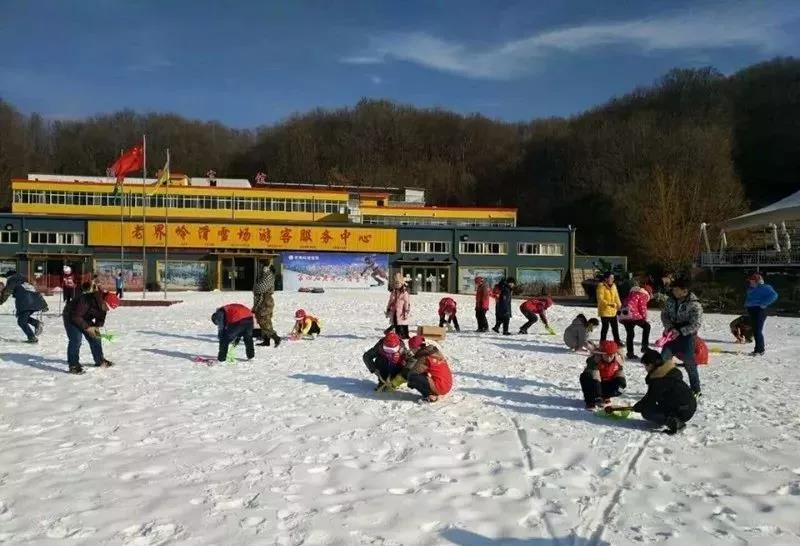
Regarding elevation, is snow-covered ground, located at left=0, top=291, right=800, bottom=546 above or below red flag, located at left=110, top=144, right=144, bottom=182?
below

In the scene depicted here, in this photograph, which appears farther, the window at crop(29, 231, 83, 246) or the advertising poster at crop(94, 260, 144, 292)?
the window at crop(29, 231, 83, 246)

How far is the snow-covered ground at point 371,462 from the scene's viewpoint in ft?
14.5

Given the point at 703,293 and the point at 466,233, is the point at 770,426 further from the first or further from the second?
the point at 466,233

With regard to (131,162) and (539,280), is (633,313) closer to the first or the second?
(131,162)

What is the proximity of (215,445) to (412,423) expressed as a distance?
2.07 meters

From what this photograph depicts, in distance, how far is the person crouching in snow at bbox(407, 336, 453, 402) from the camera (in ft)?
27.0

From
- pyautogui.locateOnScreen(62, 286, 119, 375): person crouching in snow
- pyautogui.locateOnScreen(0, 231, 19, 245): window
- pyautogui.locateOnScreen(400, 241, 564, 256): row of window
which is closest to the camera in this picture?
pyautogui.locateOnScreen(62, 286, 119, 375): person crouching in snow

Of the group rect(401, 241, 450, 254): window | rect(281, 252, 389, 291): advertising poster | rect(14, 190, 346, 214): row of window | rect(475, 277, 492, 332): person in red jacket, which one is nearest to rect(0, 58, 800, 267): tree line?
rect(401, 241, 450, 254): window

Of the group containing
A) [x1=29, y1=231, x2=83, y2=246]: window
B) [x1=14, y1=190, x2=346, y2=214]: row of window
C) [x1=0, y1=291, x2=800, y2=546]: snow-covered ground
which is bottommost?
[x1=0, y1=291, x2=800, y2=546]: snow-covered ground

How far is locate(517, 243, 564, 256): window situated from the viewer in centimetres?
5297

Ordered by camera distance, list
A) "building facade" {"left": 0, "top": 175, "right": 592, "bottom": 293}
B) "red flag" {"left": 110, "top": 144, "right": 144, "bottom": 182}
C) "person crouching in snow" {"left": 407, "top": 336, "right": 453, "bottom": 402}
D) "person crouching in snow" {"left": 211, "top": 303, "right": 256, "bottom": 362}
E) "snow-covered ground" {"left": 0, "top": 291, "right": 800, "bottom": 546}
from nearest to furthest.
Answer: "snow-covered ground" {"left": 0, "top": 291, "right": 800, "bottom": 546} < "person crouching in snow" {"left": 407, "top": 336, "right": 453, "bottom": 402} < "person crouching in snow" {"left": 211, "top": 303, "right": 256, "bottom": 362} < "red flag" {"left": 110, "top": 144, "right": 144, "bottom": 182} < "building facade" {"left": 0, "top": 175, "right": 592, "bottom": 293}

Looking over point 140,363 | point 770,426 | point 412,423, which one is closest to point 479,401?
point 412,423

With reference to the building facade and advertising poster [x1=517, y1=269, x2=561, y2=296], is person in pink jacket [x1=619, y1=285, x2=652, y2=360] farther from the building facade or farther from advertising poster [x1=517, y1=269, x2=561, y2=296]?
advertising poster [x1=517, y1=269, x2=561, y2=296]

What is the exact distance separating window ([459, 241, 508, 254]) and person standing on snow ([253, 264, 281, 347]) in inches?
1536
